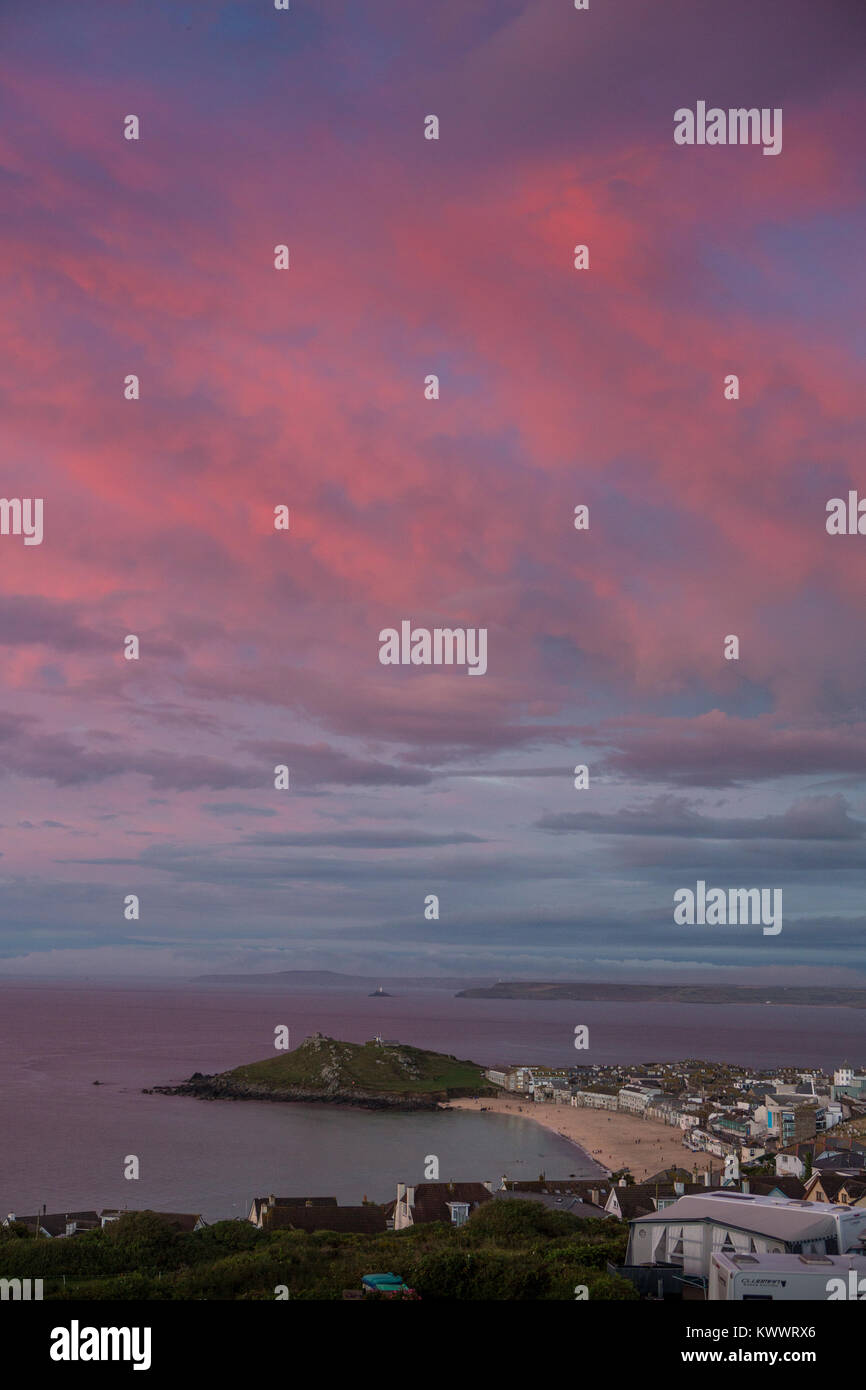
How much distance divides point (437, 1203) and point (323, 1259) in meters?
5.25

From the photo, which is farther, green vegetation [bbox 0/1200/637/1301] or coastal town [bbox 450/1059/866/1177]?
coastal town [bbox 450/1059/866/1177]

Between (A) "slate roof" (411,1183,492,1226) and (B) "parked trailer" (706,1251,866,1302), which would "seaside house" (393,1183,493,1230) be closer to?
A: (A) "slate roof" (411,1183,492,1226)

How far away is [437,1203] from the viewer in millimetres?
11453

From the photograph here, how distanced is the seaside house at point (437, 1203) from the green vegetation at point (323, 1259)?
2.07 m

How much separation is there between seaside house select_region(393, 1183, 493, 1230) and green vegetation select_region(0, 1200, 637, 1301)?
207cm

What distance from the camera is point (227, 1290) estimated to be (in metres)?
5.77

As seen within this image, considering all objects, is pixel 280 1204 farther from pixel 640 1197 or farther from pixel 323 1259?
pixel 323 1259

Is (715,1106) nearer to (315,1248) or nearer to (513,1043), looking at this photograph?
(315,1248)

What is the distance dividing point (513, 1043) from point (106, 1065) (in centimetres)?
2924

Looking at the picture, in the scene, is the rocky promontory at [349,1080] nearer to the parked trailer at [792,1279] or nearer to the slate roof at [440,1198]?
the slate roof at [440,1198]

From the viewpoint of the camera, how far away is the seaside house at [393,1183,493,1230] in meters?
10.9

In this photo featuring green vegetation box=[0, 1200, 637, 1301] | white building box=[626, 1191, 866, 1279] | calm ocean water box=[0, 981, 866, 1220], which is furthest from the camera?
calm ocean water box=[0, 981, 866, 1220]

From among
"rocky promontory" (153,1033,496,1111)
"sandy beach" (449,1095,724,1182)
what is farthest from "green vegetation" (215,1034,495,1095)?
"sandy beach" (449,1095,724,1182)
